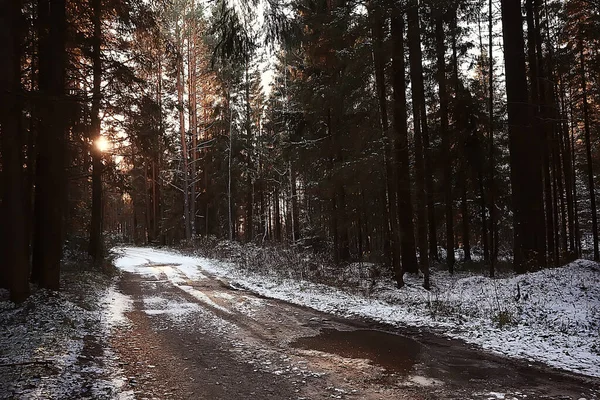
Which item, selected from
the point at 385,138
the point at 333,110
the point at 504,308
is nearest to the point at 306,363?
the point at 504,308

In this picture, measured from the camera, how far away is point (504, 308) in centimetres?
906

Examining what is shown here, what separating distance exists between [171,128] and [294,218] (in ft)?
47.8

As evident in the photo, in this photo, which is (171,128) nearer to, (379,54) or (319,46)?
(319,46)

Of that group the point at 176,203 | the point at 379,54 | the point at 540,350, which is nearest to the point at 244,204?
the point at 176,203

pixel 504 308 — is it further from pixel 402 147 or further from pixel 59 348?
pixel 59 348

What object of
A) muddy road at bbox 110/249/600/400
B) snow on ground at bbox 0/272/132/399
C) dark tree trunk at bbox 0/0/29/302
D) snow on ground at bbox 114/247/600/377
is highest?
dark tree trunk at bbox 0/0/29/302

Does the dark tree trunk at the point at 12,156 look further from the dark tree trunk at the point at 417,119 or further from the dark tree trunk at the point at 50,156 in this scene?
the dark tree trunk at the point at 417,119

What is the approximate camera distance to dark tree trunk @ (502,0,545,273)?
12.5m

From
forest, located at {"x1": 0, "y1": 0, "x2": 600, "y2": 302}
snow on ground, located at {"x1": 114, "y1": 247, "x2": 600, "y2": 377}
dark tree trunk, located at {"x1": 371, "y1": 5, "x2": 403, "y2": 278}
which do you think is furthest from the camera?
dark tree trunk, located at {"x1": 371, "y1": 5, "x2": 403, "y2": 278}

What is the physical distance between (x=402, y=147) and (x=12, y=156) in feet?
35.2

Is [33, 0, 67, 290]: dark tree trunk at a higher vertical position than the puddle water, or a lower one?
higher

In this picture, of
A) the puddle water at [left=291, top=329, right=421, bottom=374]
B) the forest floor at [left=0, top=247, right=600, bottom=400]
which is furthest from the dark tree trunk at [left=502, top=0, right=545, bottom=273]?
the puddle water at [left=291, top=329, right=421, bottom=374]

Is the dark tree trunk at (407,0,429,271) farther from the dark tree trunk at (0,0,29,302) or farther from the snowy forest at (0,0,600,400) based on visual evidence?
the dark tree trunk at (0,0,29,302)

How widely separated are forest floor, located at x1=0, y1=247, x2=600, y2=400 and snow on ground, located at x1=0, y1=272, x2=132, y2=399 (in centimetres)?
2
